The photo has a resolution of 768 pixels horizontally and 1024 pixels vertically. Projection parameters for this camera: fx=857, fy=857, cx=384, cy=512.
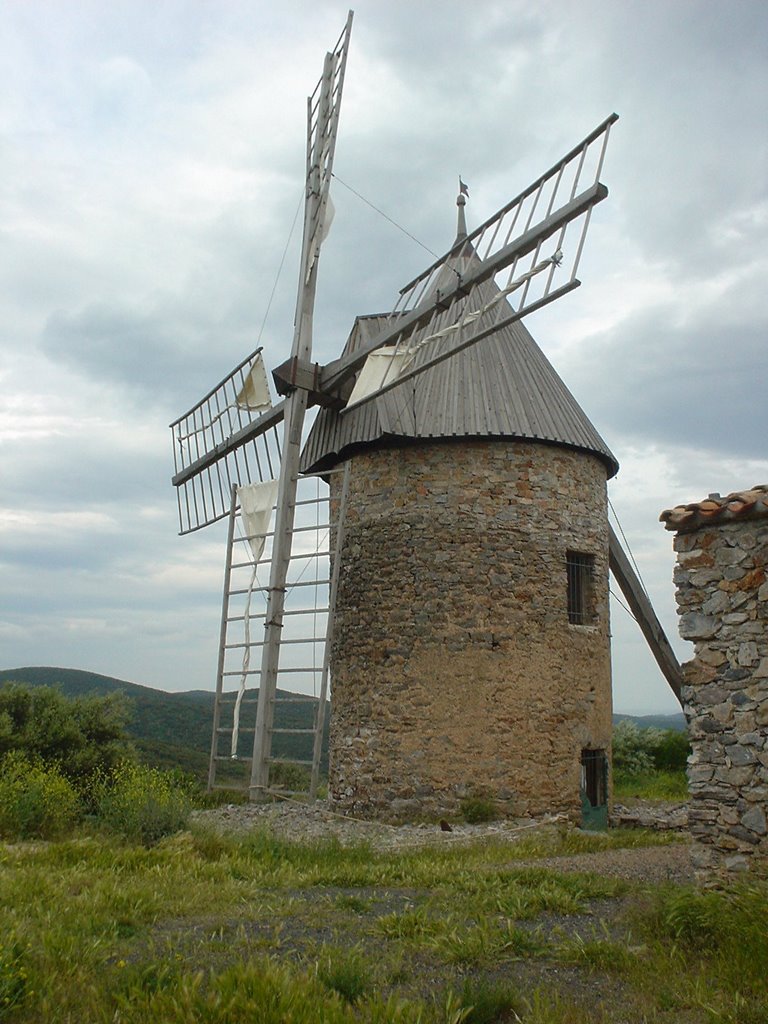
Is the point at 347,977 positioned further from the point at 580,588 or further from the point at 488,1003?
the point at 580,588

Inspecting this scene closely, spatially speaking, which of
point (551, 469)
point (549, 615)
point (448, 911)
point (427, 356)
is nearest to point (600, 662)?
point (549, 615)

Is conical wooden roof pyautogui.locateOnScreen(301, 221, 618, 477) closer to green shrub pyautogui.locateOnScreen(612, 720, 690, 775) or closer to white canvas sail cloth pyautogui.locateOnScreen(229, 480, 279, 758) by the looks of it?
white canvas sail cloth pyautogui.locateOnScreen(229, 480, 279, 758)

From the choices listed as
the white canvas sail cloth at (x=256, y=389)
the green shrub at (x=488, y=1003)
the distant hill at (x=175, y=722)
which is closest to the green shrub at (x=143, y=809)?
the green shrub at (x=488, y=1003)

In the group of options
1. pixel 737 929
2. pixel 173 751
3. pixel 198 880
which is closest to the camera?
pixel 737 929

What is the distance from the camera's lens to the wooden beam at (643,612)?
12641mm

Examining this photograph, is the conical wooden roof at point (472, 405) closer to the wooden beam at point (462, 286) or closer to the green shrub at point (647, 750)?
the wooden beam at point (462, 286)

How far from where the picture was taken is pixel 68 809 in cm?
937

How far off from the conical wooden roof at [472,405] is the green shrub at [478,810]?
449cm

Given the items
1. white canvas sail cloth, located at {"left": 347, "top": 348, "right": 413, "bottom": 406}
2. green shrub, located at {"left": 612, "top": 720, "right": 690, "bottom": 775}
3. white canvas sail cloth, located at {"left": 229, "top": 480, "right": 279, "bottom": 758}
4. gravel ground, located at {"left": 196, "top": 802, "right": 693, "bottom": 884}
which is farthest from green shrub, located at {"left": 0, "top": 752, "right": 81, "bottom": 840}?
green shrub, located at {"left": 612, "top": 720, "right": 690, "bottom": 775}

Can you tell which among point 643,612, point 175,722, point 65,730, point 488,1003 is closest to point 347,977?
point 488,1003

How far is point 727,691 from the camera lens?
6000mm

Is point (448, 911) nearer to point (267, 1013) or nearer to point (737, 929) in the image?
point (737, 929)

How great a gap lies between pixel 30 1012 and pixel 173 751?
19.1 meters

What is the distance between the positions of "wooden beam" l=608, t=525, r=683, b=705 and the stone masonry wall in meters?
6.12
